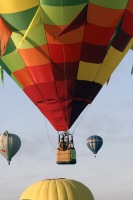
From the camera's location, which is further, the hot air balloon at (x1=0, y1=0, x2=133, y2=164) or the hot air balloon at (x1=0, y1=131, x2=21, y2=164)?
the hot air balloon at (x1=0, y1=131, x2=21, y2=164)

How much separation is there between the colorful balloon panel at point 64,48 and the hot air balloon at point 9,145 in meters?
13.3

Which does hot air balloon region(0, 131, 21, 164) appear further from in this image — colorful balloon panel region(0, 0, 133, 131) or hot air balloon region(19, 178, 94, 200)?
colorful balloon panel region(0, 0, 133, 131)

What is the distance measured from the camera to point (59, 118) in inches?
747

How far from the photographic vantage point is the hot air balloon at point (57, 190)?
2736 cm

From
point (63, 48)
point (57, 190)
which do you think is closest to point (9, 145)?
point (57, 190)

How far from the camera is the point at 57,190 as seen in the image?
90.3 feet

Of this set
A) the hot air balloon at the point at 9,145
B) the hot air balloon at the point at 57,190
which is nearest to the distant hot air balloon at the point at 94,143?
the hot air balloon at the point at 9,145

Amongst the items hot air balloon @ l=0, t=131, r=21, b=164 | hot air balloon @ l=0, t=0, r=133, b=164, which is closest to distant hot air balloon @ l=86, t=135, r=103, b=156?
hot air balloon @ l=0, t=131, r=21, b=164

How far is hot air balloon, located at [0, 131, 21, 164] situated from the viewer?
32.1 m

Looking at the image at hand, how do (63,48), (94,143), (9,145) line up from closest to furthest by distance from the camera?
(63,48)
(9,145)
(94,143)

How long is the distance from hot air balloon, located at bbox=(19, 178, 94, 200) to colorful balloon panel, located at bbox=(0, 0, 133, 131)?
9326 millimetres

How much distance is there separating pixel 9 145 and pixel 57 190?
6.36 m

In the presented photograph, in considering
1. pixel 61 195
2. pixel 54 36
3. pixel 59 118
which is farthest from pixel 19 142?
pixel 54 36

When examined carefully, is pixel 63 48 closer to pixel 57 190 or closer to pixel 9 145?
pixel 57 190
